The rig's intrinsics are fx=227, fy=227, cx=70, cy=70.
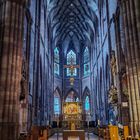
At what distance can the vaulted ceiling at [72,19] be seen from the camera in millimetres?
36594

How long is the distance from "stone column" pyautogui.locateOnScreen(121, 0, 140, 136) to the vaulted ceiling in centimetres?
1886

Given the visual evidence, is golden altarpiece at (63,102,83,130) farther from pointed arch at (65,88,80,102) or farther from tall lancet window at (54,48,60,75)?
tall lancet window at (54,48,60,75)

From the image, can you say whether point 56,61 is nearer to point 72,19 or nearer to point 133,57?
point 72,19

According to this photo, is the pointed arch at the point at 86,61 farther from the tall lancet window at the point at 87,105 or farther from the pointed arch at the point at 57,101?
the pointed arch at the point at 57,101

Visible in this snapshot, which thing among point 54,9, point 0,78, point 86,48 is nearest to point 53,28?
point 54,9

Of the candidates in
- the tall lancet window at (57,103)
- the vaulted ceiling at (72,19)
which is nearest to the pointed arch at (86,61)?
the vaulted ceiling at (72,19)

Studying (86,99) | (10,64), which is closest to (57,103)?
(86,99)

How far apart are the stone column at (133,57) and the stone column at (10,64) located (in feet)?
24.5

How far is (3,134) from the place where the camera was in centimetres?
1323

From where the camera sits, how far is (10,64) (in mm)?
14469

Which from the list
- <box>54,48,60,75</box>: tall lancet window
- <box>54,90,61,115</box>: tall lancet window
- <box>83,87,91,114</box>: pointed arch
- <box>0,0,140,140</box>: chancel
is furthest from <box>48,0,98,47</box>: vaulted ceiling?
<box>54,90,61,115</box>: tall lancet window

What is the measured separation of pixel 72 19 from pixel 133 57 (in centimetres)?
2951

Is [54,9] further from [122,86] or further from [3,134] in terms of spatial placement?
[3,134]

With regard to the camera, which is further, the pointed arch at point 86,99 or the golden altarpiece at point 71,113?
the pointed arch at point 86,99
